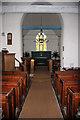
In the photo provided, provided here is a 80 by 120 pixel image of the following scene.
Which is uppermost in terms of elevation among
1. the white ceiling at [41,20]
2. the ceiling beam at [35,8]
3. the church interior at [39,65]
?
the white ceiling at [41,20]

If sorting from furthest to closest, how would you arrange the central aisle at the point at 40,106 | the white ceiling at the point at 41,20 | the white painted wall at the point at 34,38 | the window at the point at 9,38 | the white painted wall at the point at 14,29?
the white painted wall at the point at 34,38 → the white ceiling at the point at 41,20 → the window at the point at 9,38 → the white painted wall at the point at 14,29 → the central aisle at the point at 40,106

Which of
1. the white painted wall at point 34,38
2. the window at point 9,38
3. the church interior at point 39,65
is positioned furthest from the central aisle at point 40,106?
the white painted wall at point 34,38

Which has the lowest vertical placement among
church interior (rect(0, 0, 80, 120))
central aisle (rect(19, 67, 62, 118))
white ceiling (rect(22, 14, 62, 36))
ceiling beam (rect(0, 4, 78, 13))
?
central aisle (rect(19, 67, 62, 118))

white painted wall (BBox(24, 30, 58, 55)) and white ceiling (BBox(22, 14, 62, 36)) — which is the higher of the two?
white ceiling (BBox(22, 14, 62, 36))

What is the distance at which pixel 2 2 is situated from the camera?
29.1ft

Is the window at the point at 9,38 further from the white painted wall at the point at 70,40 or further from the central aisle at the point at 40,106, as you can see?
the central aisle at the point at 40,106

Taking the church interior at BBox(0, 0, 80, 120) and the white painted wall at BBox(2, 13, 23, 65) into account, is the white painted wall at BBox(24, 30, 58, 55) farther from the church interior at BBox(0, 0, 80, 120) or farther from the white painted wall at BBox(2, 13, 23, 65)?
the white painted wall at BBox(2, 13, 23, 65)

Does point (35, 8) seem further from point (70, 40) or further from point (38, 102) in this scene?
point (38, 102)

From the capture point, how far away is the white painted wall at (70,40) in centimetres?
953

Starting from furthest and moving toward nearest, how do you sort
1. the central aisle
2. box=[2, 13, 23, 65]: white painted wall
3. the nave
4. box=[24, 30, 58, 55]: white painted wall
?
box=[24, 30, 58, 55]: white painted wall < box=[2, 13, 23, 65]: white painted wall < the central aisle < the nave

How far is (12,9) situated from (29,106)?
6.46 meters

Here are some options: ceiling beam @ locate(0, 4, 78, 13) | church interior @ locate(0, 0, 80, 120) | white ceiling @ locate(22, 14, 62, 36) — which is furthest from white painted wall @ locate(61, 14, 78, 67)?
white ceiling @ locate(22, 14, 62, 36)

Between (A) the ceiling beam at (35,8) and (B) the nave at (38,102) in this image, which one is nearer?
(B) the nave at (38,102)

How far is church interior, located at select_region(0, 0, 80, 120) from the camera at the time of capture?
324 centimetres
